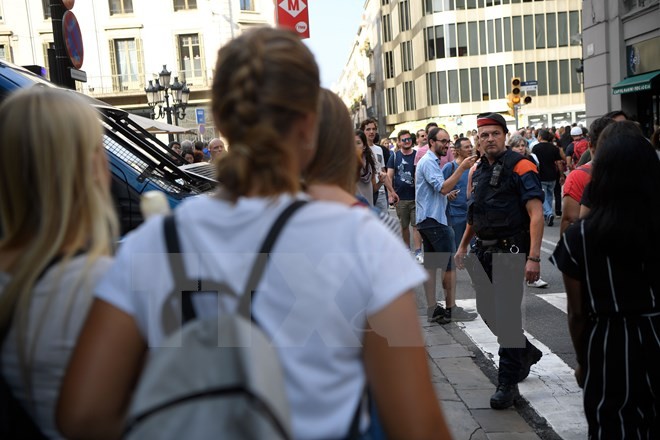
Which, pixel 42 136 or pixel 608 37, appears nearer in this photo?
pixel 42 136

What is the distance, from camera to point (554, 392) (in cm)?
529

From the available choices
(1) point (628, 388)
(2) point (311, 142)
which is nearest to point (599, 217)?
(1) point (628, 388)

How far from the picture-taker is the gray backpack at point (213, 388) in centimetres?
127

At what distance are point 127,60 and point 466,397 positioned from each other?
136ft

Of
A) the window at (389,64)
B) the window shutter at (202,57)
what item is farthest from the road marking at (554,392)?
the window at (389,64)

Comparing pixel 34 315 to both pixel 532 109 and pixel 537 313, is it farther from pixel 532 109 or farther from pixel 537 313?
pixel 532 109

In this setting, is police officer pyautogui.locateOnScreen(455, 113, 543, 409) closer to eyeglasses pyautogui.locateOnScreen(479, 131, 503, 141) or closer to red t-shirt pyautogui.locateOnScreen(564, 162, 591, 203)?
eyeglasses pyautogui.locateOnScreen(479, 131, 503, 141)

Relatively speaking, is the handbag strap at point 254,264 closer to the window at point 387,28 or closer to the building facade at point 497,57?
the building facade at point 497,57

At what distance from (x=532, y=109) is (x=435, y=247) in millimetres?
56023

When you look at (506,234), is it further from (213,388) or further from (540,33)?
(540,33)

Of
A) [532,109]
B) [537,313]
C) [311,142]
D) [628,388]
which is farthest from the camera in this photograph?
[532,109]

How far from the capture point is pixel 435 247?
8.05m

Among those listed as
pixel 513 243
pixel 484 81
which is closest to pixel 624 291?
pixel 513 243

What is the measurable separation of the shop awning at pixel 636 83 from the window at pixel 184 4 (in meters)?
28.3
